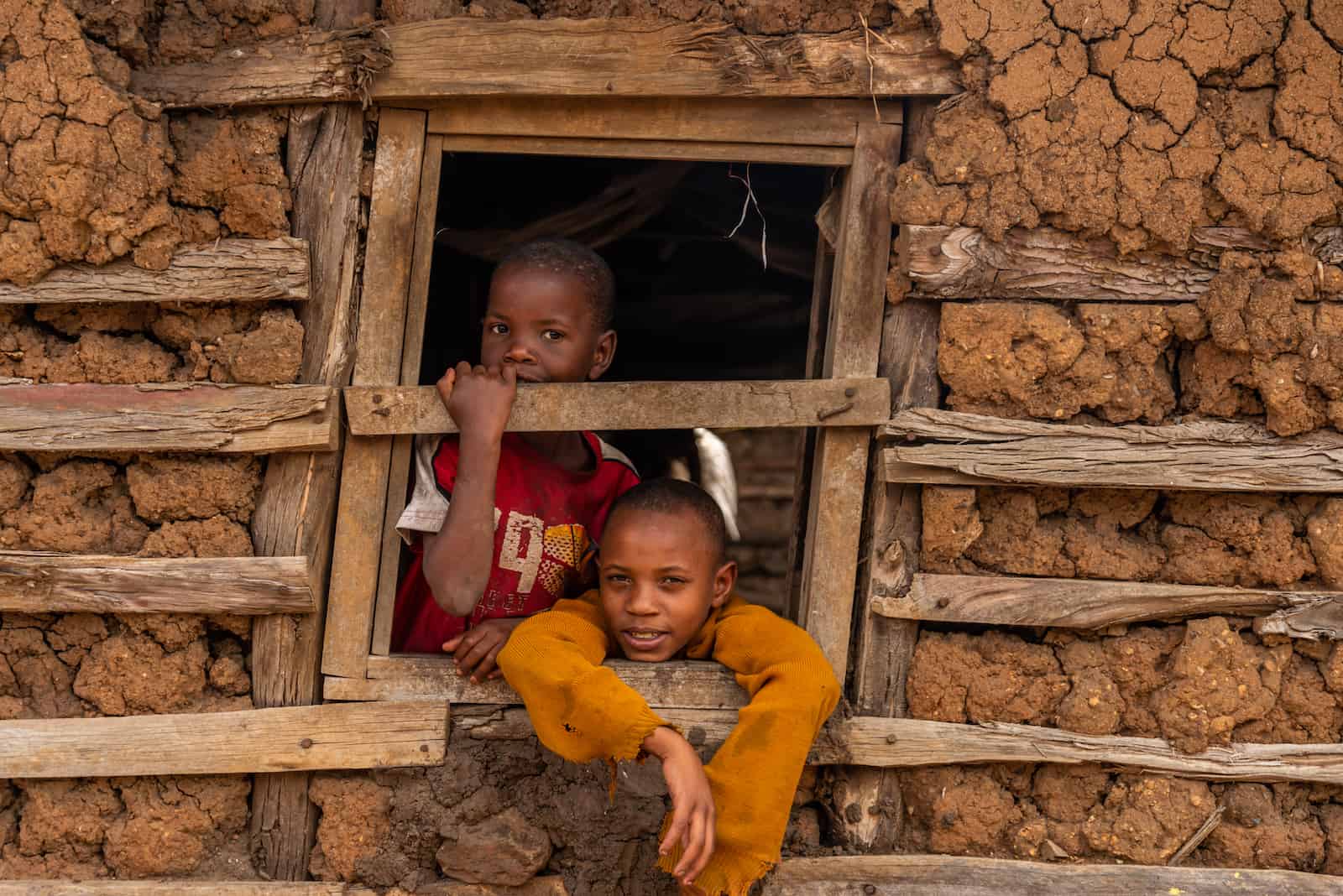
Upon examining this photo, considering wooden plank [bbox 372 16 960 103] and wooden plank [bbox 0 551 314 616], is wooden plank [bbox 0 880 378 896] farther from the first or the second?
wooden plank [bbox 372 16 960 103]

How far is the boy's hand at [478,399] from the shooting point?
8.84 ft

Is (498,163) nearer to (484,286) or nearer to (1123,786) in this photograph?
(484,286)

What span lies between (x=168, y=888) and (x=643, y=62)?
7.12 feet

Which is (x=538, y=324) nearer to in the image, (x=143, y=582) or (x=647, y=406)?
(x=647, y=406)

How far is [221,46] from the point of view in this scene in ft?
9.09

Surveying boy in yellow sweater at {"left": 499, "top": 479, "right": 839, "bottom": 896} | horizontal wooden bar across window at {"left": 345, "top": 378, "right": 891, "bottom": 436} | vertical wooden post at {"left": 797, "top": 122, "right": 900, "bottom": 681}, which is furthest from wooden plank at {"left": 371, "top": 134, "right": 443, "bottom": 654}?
vertical wooden post at {"left": 797, "top": 122, "right": 900, "bottom": 681}

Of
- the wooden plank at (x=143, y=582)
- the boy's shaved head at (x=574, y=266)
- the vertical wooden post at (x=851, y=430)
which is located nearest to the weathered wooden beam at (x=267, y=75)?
the boy's shaved head at (x=574, y=266)

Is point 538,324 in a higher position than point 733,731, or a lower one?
higher

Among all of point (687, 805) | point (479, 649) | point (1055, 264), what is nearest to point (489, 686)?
point (479, 649)

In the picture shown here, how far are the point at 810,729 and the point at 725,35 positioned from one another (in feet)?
5.20

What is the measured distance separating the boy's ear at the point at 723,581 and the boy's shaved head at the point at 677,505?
26 mm

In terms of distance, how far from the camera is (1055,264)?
9.28 ft

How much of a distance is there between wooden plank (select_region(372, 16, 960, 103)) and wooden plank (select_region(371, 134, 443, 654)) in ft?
0.64

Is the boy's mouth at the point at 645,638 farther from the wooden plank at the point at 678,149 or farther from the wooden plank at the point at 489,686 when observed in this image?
the wooden plank at the point at 678,149
